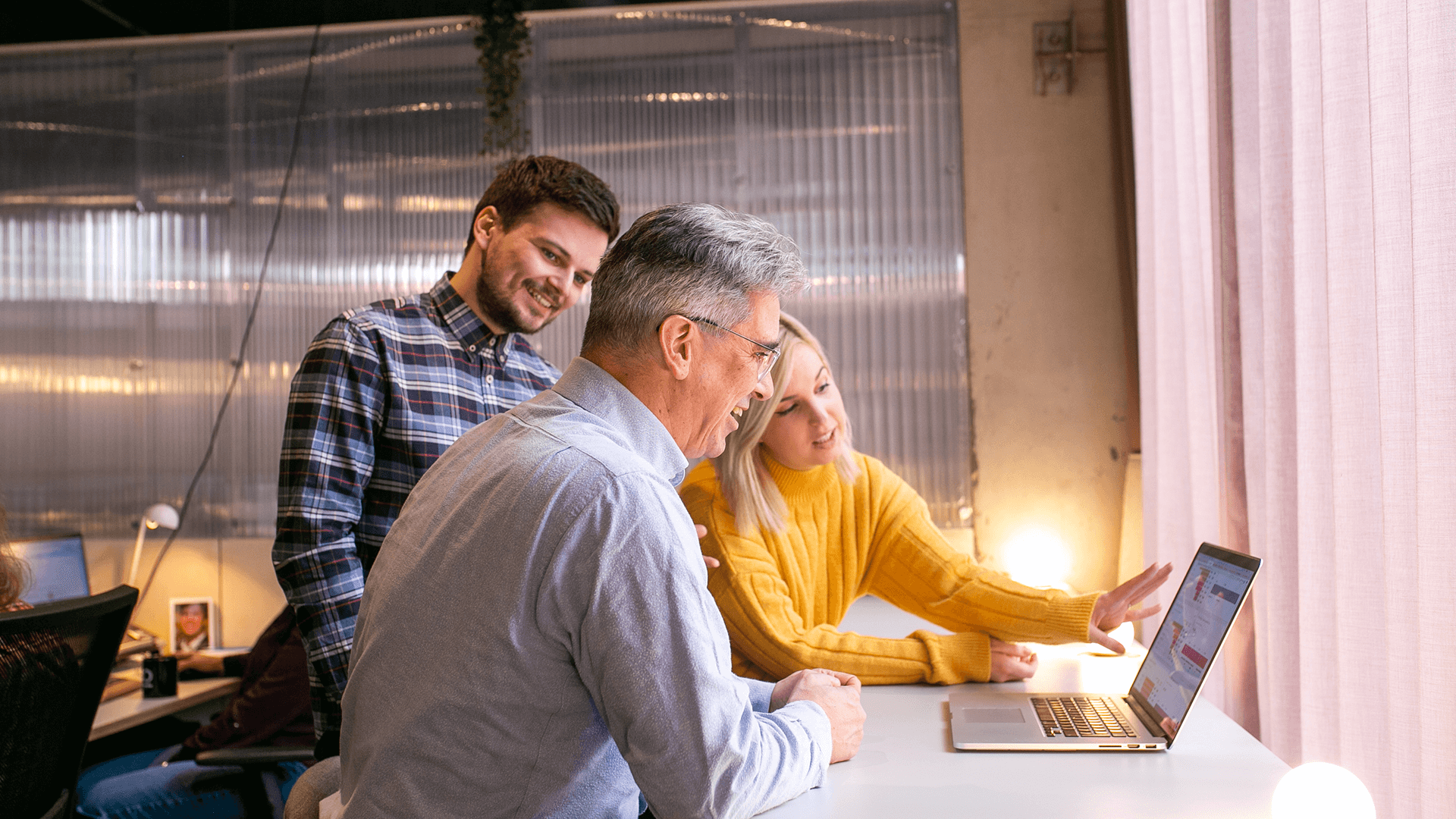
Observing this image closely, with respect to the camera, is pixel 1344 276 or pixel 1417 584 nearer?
pixel 1417 584

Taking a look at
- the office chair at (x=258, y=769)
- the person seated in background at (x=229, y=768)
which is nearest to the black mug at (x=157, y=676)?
the person seated in background at (x=229, y=768)

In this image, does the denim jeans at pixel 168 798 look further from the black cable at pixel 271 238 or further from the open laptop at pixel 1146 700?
the black cable at pixel 271 238

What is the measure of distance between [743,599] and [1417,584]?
1084mm

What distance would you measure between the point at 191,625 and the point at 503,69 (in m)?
2.67

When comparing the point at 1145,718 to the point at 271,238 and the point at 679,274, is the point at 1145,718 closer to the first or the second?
the point at 679,274

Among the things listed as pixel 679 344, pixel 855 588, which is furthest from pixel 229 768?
pixel 679 344

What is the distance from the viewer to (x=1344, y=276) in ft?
5.72

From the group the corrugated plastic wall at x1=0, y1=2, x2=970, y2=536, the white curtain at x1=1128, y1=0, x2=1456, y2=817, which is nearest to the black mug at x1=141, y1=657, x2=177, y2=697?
the corrugated plastic wall at x1=0, y1=2, x2=970, y2=536

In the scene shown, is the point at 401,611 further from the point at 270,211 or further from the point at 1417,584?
the point at 270,211

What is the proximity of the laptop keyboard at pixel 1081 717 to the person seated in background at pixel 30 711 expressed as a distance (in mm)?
1640

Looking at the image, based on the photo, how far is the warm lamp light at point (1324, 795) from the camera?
1.00m

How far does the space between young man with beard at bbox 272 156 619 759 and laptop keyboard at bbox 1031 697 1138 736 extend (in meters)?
1.16

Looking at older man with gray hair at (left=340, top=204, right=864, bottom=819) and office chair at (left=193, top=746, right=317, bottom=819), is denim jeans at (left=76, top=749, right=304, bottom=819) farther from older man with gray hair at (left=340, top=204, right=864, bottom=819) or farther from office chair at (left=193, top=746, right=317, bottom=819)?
older man with gray hair at (left=340, top=204, right=864, bottom=819)

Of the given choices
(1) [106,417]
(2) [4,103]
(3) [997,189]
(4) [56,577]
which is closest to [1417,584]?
(3) [997,189]
